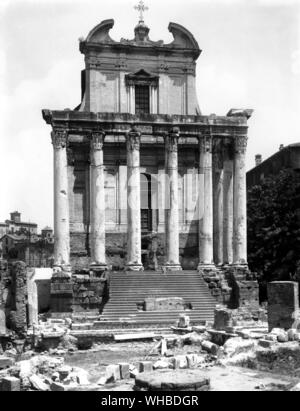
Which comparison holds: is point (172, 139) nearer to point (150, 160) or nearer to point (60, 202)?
point (150, 160)

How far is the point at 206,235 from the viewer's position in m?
35.2

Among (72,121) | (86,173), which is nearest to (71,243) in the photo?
(86,173)

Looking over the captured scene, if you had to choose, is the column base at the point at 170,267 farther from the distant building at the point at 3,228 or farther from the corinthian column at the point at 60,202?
the distant building at the point at 3,228

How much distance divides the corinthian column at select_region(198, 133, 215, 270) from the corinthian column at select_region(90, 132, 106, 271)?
17.5ft

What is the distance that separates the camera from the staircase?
28.9 meters

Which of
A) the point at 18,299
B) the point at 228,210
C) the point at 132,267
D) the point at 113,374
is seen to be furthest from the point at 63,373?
the point at 228,210

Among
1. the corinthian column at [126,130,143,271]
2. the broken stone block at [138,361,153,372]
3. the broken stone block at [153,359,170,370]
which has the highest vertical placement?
the corinthian column at [126,130,143,271]

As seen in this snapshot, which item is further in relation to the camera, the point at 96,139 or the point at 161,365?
the point at 96,139

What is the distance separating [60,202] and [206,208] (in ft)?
25.5

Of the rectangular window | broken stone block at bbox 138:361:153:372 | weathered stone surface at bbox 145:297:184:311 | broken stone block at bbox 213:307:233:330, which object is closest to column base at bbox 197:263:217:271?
weathered stone surface at bbox 145:297:184:311

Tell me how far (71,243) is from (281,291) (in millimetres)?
18270

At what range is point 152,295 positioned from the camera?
31.7m

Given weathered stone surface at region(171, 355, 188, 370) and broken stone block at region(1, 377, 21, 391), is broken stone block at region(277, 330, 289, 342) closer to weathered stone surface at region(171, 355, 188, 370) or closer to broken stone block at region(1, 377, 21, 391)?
weathered stone surface at region(171, 355, 188, 370)
